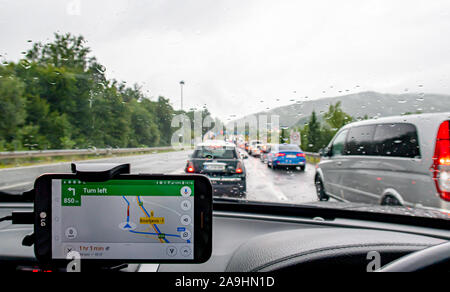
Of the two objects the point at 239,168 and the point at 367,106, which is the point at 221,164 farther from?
the point at 367,106

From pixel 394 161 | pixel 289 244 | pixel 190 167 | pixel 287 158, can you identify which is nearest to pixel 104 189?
pixel 289 244

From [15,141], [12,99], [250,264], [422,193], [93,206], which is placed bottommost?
[250,264]

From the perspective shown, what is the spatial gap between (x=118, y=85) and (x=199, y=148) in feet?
4.22

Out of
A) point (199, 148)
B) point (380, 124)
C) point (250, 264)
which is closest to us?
point (250, 264)

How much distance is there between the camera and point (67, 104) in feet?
10.3

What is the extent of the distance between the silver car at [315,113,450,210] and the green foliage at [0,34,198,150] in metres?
2.39

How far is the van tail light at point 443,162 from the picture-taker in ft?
9.25

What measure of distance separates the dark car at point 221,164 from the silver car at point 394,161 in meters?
1.34

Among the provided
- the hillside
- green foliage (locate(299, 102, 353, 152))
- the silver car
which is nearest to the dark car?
the hillside

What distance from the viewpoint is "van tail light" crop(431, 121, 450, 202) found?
9.25 feet

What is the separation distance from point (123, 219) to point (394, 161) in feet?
11.2
